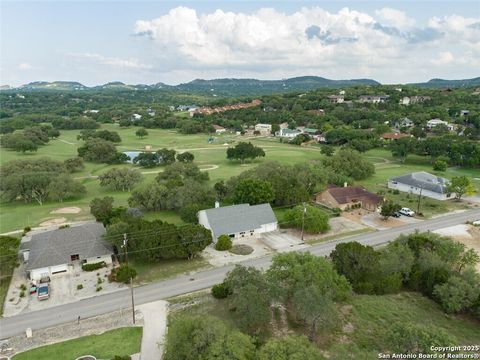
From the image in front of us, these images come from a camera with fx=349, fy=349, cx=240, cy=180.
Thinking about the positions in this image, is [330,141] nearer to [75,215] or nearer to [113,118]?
[75,215]

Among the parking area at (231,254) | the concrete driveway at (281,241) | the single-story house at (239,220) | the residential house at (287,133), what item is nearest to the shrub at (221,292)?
the parking area at (231,254)

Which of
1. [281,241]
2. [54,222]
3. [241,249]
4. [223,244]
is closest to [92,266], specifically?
[223,244]

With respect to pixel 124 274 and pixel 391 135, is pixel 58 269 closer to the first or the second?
pixel 124 274

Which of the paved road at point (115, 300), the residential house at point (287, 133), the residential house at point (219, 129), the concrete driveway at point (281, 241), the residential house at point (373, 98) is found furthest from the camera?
the residential house at point (373, 98)

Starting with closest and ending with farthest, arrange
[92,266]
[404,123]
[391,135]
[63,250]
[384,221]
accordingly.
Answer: [92,266] → [63,250] → [384,221] → [391,135] → [404,123]

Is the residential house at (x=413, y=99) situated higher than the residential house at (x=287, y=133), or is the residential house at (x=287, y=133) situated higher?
the residential house at (x=413, y=99)

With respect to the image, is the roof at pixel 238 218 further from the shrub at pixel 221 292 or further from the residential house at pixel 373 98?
the residential house at pixel 373 98
